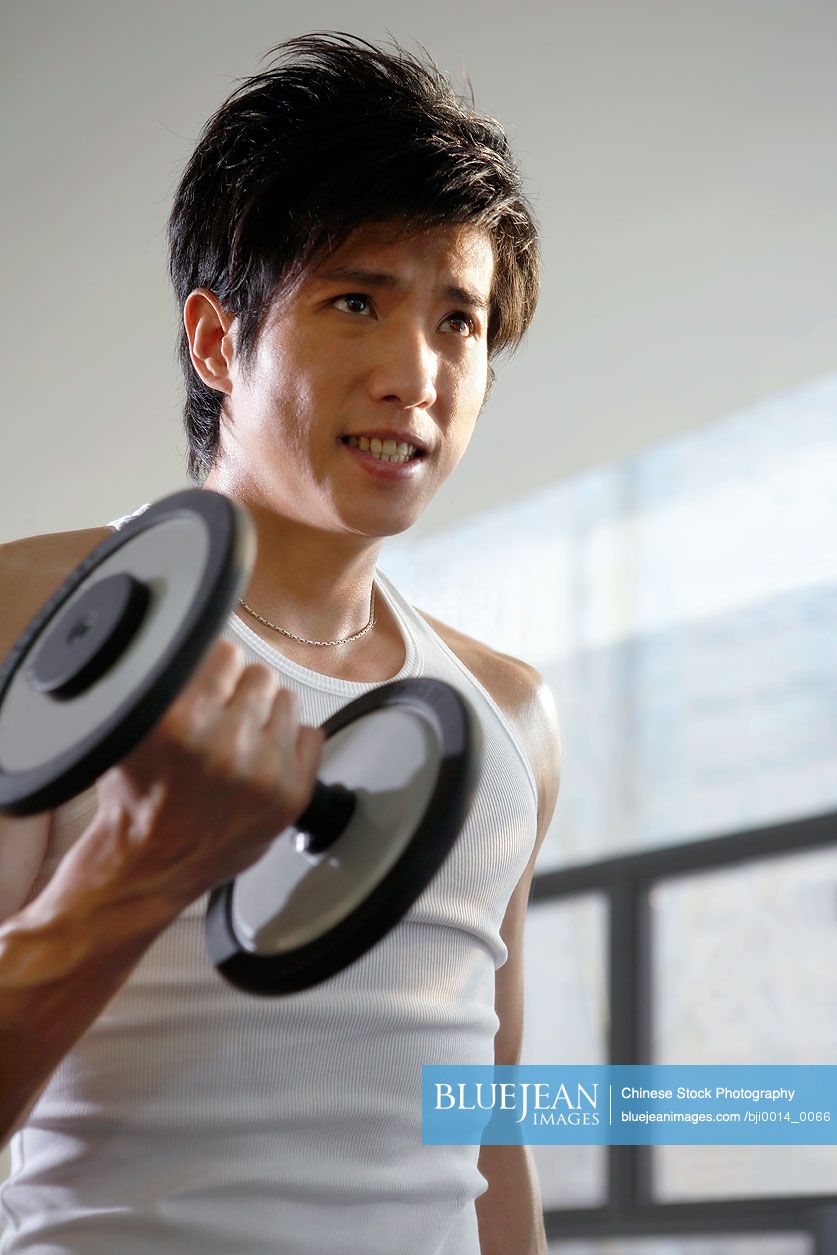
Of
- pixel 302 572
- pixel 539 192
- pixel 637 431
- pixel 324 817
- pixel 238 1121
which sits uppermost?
pixel 539 192

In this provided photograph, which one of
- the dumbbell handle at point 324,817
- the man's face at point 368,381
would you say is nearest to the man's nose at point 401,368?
the man's face at point 368,381

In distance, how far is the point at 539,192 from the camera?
266 cm

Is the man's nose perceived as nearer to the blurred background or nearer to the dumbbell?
the dumbbell

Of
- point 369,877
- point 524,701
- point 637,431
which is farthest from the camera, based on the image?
point 637,431

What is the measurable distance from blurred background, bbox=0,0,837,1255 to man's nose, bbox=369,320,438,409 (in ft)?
5.39

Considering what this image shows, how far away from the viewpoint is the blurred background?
8.25 feet

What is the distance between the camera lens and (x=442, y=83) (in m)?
1.18

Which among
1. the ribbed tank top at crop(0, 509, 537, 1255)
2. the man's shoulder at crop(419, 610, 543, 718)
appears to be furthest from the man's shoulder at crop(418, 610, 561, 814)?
the ribbed tank top at crop(0, 509, 537, 1255)

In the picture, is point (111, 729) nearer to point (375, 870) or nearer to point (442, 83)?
point (375, 870)

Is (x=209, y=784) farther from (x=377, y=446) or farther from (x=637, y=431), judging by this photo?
(x=637, y=431)

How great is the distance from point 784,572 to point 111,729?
7.98ft

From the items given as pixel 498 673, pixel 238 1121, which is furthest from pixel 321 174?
pixel 238 1121

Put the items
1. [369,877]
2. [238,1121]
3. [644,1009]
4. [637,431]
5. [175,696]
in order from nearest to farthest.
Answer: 1. [175,696]
2. [369,877]
3. [238,1121]
4. [644,1009]
5. [637,431]

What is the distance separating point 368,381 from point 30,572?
298 mm
